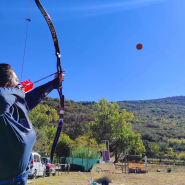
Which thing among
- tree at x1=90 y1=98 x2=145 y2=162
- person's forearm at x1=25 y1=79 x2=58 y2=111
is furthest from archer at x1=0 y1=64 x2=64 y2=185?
tree at x1=90 y1=98 x2=145 y2=162

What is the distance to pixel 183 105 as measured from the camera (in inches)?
5635

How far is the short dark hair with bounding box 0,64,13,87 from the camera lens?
1123mm

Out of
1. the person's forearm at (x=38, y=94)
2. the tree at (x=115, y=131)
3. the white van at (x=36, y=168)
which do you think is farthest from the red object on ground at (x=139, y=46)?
the tree at (x=115, y=131)

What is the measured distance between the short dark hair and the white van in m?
10.8

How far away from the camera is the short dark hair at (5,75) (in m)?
1.12

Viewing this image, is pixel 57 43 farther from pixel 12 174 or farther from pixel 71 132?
pixel 71 132

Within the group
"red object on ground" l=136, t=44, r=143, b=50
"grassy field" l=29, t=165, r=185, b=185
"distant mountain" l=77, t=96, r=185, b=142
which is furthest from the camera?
"distant mountain" l=77, t=96, r=185, b=142

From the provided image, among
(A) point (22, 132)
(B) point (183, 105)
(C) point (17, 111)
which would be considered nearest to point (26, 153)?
(A) point (22, 132)

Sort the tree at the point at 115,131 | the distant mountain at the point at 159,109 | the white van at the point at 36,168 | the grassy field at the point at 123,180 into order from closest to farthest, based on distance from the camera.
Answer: the grassy field at the point at 123,180 < the white van at the point at 36,168 < the tree at the point at 115,131 < the distant mountain at the point at 159,109

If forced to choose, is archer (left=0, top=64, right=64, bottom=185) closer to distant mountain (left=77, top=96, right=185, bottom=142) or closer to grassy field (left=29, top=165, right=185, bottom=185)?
grassy field (left=29, top=165, right=185, bottom=185)

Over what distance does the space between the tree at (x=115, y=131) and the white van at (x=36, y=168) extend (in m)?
19.4

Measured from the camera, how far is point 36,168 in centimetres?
1173

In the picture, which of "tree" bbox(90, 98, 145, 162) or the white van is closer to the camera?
the white van

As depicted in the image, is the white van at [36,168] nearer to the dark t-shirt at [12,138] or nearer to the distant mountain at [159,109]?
the dark t-shirt at [12,138]
